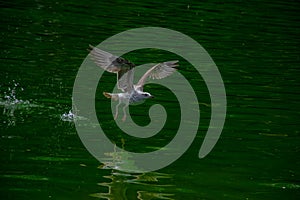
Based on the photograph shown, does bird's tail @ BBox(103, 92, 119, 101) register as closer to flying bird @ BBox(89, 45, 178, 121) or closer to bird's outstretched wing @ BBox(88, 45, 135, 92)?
flying bird @ BBox(89, 45, 178, 121)

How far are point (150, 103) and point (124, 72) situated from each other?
11.2ft

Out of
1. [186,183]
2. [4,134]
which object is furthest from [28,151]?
[186,183]

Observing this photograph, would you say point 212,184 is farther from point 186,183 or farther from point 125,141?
point 125,141

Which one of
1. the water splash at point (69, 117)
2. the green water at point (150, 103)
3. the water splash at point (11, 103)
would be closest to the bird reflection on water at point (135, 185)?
the green water at point (150, 103)

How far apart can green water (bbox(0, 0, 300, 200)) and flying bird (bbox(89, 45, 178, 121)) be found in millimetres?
788

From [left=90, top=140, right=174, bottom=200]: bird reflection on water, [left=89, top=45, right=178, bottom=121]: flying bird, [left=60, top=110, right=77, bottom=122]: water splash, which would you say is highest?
[left=89, top=45, right=178, bottom=121]: flying bird

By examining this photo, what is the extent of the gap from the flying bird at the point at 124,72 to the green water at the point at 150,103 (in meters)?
0.79

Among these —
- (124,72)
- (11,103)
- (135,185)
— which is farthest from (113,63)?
(11,103)

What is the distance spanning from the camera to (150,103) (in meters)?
17.7

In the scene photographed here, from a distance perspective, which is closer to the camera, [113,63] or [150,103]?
[113,63]

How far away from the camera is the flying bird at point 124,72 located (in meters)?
14.0

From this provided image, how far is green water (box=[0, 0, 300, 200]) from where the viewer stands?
12.1 meters

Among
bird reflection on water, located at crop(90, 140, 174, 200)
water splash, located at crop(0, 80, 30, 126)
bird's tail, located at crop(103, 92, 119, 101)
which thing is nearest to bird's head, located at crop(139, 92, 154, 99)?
bird's tail, located at crop(103, 92, 119, 101)

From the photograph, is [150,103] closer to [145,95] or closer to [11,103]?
[145,95]
